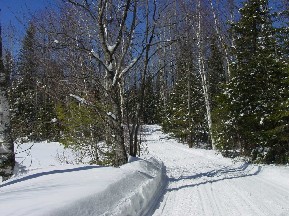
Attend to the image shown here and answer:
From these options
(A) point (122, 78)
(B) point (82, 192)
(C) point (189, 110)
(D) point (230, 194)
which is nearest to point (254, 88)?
(A) point (122, 78)

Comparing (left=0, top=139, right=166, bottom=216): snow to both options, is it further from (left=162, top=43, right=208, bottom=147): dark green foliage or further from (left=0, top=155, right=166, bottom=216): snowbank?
(left=162, top=43, right=208, bottom=147): dark green foliage

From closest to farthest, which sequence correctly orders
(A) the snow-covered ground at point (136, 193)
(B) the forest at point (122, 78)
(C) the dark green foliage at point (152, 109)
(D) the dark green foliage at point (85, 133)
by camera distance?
(A) the snow-covered ground at point (136, 193) < (B) the forest at point (122, 78) < (D) the dark green foliage at point (85, 133) < (C) the dark green foliage at point (152, 109)

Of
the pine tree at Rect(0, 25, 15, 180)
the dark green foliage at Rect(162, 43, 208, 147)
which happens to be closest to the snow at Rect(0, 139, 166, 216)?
the pine tree at Rect(0, 25, 15, 180)

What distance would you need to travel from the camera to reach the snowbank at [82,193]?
458 cm

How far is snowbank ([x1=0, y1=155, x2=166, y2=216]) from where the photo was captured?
458 cm

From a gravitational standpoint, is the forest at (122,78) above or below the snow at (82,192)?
above

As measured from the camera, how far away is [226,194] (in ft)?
26.5

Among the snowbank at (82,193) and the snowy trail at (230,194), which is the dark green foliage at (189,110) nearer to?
the snowy trail at (230,194)

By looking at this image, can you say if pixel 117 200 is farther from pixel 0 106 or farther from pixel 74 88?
A: pixel 74 88

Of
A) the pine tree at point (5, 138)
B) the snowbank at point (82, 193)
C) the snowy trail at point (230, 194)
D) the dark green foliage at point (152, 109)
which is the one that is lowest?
the snowy trail at point (230, 194)

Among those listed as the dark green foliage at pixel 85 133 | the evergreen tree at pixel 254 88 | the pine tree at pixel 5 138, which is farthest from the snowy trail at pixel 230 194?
the evergreen tree at pixel 254 88

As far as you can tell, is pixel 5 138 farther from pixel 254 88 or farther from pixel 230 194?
pixel 254 88

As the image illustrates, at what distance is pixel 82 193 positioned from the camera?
541 cm

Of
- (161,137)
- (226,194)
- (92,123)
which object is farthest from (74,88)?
(161,137)
